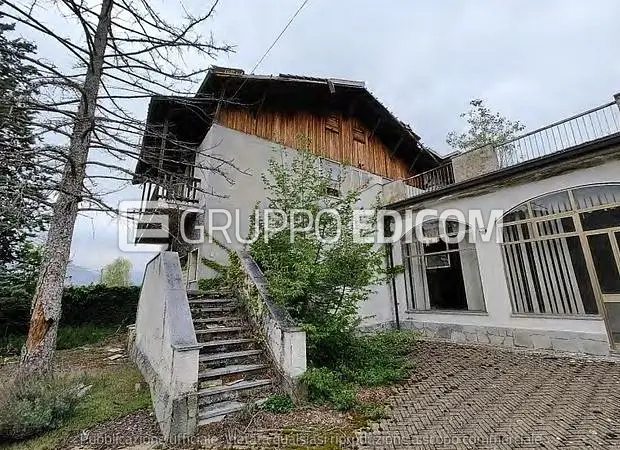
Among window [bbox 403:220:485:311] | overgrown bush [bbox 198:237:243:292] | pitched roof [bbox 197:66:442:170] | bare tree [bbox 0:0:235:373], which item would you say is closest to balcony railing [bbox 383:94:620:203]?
window [bbox 403:220:485:311]

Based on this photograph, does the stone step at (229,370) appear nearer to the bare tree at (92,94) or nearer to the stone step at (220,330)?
the stone step at (220,330)

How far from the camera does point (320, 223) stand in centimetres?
546

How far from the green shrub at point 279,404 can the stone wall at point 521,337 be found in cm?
551

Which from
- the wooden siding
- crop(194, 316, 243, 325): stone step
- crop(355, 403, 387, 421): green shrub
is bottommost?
crop(355, 403, 387, 421): green shrub

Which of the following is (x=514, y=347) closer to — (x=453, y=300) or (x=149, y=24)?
(x=453, y=300)

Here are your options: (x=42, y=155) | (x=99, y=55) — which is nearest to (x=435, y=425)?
(x=42, y=155)

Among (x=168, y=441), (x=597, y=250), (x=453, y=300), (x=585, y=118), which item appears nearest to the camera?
(x=168, y=441)

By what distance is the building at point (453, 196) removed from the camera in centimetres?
611

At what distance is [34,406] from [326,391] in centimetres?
373

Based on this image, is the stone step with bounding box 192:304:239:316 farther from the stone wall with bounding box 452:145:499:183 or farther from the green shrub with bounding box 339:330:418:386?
the stone wall with bounding box 452:145:499:183

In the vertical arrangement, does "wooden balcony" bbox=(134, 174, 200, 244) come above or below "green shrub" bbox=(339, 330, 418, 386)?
above

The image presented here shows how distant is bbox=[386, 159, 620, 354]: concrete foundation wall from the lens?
5.89 metres

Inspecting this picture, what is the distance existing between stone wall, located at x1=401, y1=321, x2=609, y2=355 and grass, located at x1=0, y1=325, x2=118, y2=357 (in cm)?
1091

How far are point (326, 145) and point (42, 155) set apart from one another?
8.18 metres
